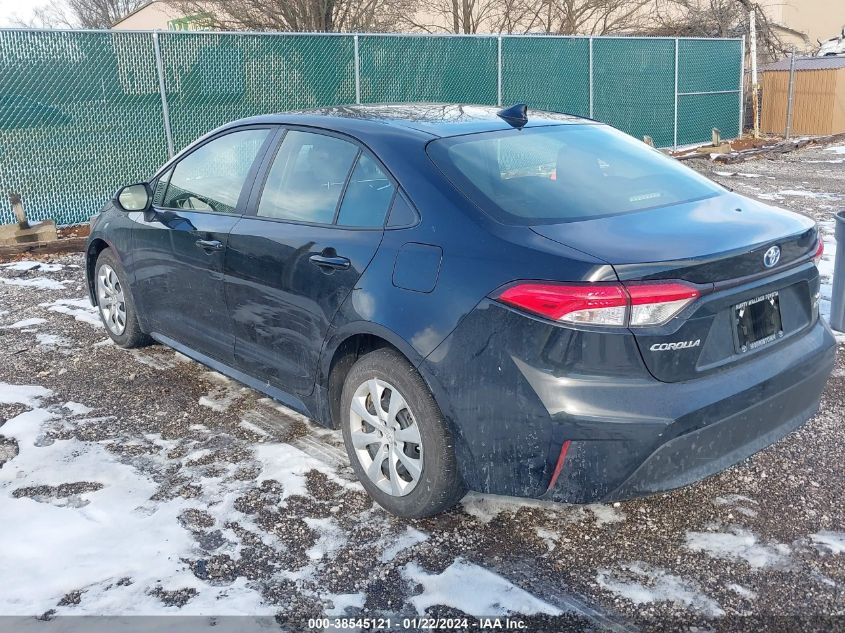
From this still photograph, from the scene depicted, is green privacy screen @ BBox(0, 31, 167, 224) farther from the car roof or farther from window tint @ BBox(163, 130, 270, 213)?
the car roof

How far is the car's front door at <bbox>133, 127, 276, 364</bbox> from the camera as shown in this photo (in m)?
4.32

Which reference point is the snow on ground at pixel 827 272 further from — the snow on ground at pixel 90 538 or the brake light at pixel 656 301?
the snow on ground at pixel 90 538

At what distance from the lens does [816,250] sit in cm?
341

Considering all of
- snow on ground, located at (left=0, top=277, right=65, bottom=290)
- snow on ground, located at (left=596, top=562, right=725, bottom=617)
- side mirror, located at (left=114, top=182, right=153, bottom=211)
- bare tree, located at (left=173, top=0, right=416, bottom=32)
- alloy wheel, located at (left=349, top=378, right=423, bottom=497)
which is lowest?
snow on ground, located at (left=596, top=562, right=725, bottom=617)

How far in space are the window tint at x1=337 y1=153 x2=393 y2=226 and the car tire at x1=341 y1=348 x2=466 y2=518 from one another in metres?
0.58

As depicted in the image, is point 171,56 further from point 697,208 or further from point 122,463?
point 697,208

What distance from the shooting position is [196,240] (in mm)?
4445

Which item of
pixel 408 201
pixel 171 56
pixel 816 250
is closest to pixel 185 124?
pixel 171 56

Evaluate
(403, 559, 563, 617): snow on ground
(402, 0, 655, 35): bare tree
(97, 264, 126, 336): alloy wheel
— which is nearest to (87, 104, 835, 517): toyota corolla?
(403, 559, 563, 617): snow on ground

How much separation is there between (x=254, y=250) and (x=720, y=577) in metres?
2.50

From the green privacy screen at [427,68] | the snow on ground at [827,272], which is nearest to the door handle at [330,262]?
the snow on ground at [827,272]

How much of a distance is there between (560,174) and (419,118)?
0.76m

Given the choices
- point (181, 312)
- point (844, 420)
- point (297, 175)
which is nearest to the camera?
point (297, 175)

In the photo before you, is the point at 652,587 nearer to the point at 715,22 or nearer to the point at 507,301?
the point at 507,301
